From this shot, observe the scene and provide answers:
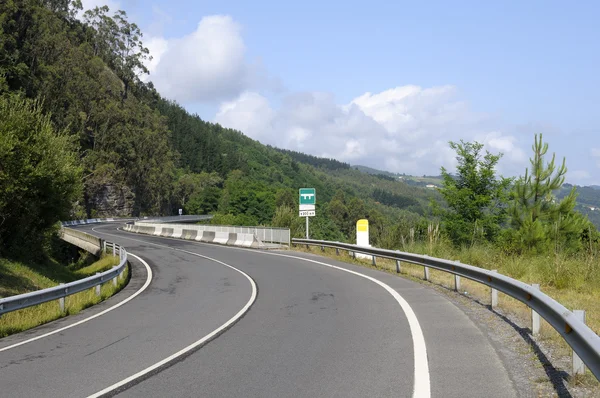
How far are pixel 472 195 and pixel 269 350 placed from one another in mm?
30102

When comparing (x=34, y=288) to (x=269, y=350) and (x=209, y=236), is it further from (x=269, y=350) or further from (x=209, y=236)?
(x=209, y=236)

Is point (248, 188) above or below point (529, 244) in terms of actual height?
above

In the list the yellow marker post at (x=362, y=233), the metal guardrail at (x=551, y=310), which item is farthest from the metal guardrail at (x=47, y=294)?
the yellow marker post at (x=362, y=233)

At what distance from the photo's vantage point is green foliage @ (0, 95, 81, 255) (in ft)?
77.7

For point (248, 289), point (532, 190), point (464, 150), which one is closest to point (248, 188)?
point (464, 150)

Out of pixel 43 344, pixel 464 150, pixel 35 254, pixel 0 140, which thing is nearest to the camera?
pixel 43 344

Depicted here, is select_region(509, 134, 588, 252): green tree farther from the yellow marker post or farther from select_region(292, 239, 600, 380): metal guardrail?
select_region(292, 239, 600, 380): metal guardrail

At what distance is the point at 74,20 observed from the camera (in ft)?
368

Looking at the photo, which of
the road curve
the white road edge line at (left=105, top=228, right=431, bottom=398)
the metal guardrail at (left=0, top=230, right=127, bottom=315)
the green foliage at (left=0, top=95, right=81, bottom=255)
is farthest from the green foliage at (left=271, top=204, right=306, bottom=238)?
the white road edge line at (left=105, top=228, right=431, bottom=398)

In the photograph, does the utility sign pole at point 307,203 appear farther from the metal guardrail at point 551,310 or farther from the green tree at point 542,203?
the metal guardrail at point 551,310

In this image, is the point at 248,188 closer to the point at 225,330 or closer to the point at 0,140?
the point at 0,140

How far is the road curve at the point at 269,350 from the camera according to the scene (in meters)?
5.75

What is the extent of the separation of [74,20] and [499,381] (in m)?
123

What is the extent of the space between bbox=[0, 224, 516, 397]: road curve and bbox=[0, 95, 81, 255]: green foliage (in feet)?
43.9
